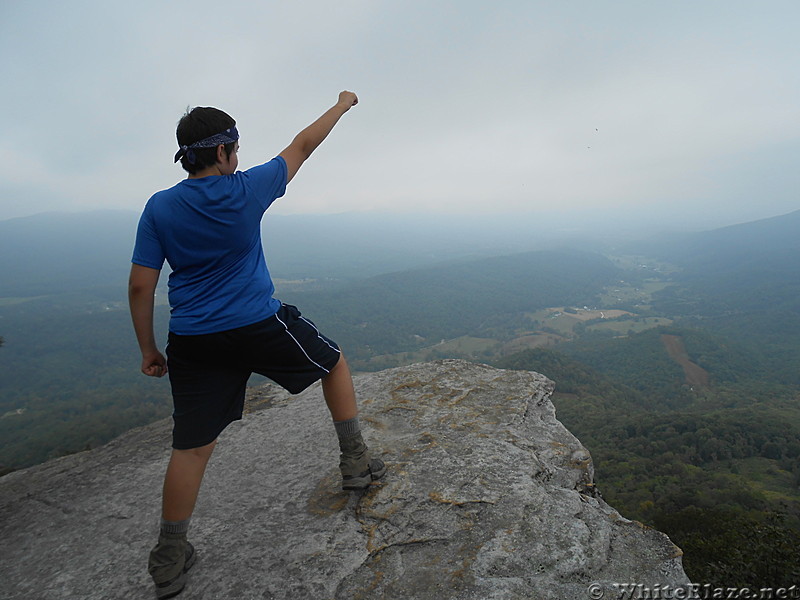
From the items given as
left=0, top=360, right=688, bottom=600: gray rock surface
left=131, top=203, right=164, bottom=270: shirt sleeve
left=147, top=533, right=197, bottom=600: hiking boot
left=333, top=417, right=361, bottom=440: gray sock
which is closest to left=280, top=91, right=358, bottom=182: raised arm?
left=131, top=203, right=164, bottom=270: shirt sleeve

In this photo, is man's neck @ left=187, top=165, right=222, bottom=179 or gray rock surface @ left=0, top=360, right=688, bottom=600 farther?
gray rock surface @ left=0, top=360, right=688, bottom=600

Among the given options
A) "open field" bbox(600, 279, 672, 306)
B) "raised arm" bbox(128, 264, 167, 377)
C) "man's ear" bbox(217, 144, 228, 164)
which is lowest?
"open field" bbox(600, 279, 672, 306)

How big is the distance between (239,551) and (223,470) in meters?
1.30

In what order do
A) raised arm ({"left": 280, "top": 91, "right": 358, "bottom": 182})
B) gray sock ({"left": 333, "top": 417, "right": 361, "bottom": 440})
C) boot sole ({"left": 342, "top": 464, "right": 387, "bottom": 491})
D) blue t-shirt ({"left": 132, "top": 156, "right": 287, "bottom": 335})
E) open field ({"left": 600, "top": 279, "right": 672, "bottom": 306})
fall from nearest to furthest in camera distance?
blue t-shirt ({"left": 132, "top": 156, "right": 287, "bottom": 335})
raised arm ({"left": 280, "top": 91, "right": 358, "bottom": 182})
gray sock ({"left": 333, "top": 417, "right": 361, "bottom": 440})
boot sole ({"left": 342, "top": 464, "right": 387, "bottom": 491})
open field ({"left": 600, "top": 279, "right": 672, "bottom": 306})

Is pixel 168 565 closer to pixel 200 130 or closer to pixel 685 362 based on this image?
pixel 200 130

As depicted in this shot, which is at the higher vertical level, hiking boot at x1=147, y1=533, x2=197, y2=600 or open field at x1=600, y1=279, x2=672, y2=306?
hiking boot at x1=147, y1=533, x2=197, y2=600

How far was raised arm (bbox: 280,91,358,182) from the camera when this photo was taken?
2398 mm

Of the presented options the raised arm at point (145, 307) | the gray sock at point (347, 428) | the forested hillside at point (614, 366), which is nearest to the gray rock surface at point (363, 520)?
the gray sock at point (347, 428)

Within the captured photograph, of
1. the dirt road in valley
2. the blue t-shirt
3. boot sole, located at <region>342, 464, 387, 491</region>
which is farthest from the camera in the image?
the dirt road in valley

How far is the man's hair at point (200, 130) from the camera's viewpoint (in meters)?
2.10

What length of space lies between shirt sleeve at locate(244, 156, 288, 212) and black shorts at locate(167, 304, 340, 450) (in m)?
0.66

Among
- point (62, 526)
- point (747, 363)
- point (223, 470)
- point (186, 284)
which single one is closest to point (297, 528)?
point (223, 470)

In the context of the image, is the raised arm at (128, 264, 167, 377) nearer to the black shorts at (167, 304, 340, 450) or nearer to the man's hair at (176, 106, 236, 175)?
the black shorts at (167, 304, 340, 450)

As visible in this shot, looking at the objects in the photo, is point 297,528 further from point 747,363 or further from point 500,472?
point 747,363
